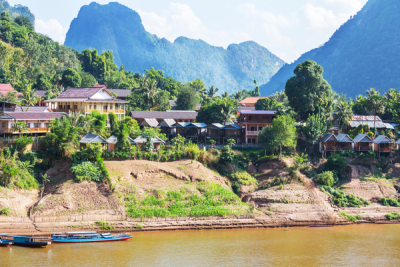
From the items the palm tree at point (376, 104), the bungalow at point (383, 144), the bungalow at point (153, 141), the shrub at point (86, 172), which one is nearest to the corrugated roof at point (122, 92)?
the bungalow at point (153, 141)

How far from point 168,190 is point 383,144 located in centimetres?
3264

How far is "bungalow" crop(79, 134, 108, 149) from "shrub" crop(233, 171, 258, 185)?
17.4 meters

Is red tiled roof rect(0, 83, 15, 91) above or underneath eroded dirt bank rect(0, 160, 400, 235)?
above

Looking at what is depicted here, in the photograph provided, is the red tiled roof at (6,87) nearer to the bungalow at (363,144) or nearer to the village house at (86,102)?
the village house at (86,102)

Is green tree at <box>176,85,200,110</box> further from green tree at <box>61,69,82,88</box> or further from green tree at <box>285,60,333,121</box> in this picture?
green tree at <box>285,60,333,121</box>

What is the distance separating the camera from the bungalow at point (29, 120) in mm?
52375

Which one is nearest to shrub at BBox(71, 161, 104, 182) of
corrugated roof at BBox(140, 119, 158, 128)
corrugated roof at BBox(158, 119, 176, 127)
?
corrugated roof at BBox(158, 119, 176, 127)

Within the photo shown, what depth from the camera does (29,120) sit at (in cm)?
5544

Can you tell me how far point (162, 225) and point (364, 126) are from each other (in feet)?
126

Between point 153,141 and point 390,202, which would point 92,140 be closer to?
point 153,141

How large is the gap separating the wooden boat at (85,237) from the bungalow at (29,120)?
66.4 feet

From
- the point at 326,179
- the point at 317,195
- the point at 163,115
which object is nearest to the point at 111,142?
the point at 163,115

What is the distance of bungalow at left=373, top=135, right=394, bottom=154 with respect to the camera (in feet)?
190

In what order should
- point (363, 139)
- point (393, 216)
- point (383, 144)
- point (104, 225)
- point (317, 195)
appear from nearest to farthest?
point (104, 225) → point (393, 216) → point (317, 195) → point (383, 144) → point (363, 139)
